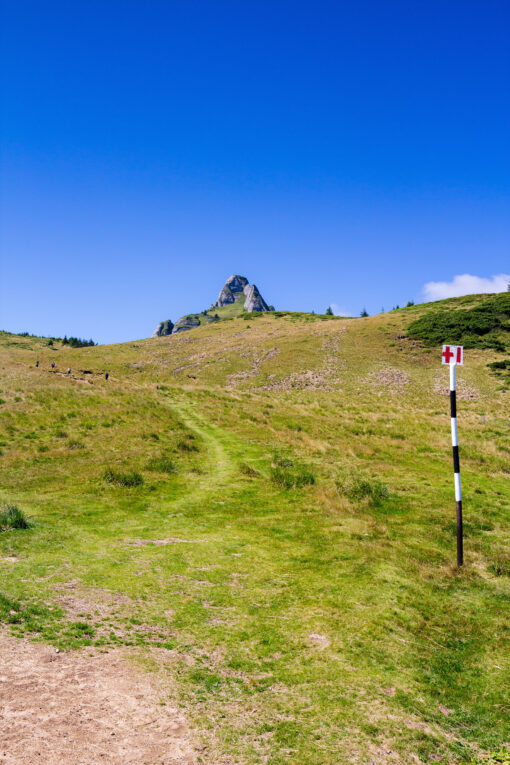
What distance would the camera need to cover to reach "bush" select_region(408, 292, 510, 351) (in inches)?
2830

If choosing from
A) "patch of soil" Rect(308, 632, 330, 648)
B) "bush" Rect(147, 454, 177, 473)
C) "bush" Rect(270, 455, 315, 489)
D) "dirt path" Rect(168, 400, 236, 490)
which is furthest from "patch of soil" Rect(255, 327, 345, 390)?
"patch of soil" Rect(308, 632, 330, 648)

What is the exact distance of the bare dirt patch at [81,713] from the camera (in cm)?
502

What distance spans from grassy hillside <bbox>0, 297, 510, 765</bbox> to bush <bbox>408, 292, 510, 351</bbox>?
45331 mm

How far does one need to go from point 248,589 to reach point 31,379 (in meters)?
48.0

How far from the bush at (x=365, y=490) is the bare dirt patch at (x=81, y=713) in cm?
1209

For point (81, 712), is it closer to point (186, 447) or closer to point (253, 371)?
point (186, 447)

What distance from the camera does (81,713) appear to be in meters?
5.65

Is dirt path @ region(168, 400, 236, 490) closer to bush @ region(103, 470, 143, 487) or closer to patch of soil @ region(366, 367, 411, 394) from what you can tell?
bush @ region(103, 470, 143, 487)

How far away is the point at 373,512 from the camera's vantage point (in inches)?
621

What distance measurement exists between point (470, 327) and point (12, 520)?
264 feet

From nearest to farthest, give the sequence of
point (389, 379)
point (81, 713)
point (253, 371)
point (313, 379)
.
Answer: point (81, 713) < point (389, 379) < point (313, 379) < point (253, 371)

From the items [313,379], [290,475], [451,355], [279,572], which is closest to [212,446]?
[290,475]

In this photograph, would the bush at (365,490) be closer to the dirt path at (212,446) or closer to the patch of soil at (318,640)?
the dirt path at (212,446)

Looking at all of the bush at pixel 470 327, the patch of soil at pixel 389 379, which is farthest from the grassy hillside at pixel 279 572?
the bush at pixel 470 327
